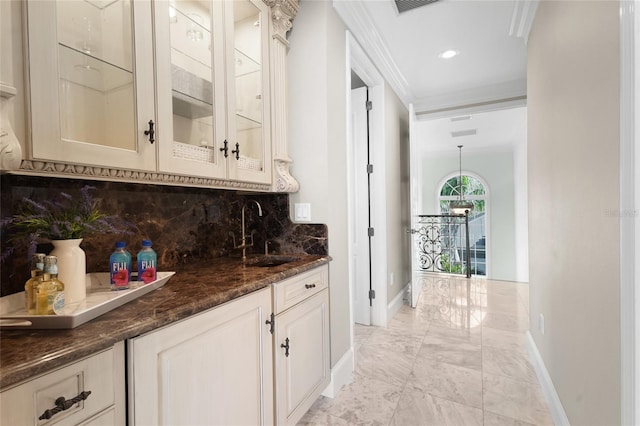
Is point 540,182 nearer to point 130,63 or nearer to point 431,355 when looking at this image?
point 431,355

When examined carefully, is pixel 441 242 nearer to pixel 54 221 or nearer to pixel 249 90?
pixel 249 90

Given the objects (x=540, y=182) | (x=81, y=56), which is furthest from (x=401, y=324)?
(x=81, y=56)

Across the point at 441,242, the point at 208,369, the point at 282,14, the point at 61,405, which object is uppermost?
the point at 282,14

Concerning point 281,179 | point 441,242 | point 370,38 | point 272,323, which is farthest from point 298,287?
point 441,242

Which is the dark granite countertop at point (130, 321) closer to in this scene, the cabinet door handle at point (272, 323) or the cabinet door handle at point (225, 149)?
the cabinet door handle at point (272, 323)

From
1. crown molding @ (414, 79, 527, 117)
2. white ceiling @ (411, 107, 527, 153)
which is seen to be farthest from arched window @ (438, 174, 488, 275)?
crown molding @ (414, 79, 527, 117)

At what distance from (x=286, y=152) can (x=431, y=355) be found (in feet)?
6.72

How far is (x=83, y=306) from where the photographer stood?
0.86 m

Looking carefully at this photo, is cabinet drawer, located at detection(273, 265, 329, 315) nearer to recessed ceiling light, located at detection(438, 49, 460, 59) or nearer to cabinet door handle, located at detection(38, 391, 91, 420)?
cabinet door handle, located at detection(38, 391, 91, 420)

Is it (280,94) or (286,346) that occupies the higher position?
(280,94)

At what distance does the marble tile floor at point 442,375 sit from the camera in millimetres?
1763

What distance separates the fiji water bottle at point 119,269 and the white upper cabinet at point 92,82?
0.34 meters

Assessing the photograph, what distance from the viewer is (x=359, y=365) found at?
2338 millimetres

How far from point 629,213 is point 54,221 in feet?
5.95
